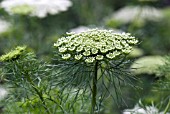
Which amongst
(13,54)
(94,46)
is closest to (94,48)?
(94,46)

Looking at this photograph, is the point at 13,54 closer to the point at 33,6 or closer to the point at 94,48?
the point at 94,48

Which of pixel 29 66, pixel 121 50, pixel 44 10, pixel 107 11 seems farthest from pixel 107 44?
pixel 107 11

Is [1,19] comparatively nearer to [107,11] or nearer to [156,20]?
[107,11]

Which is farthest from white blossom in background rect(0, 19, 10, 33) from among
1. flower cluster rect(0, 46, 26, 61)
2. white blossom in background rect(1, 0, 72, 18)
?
flower cluster rect(0, 46, 26, 61)

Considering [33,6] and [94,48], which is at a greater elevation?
[33,6]

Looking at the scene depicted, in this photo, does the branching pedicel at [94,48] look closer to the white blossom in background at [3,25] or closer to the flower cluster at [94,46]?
the flower cluster at [94,46]

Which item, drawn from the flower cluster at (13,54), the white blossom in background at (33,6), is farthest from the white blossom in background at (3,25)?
the flower cluster at (13,54)
